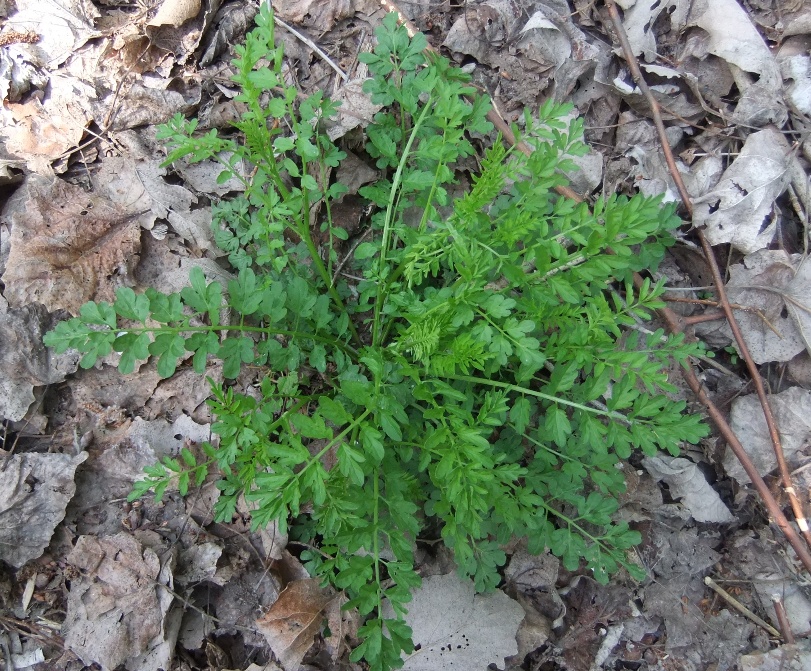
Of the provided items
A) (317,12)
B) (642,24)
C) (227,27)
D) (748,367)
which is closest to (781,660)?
(748,367)

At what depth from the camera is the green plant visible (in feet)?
7.00

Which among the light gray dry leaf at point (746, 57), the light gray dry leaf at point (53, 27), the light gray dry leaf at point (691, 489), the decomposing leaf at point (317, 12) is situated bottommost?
the light gray dry leaf at point (691, 489)

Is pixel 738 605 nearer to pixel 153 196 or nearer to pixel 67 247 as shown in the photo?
pixel 153 196

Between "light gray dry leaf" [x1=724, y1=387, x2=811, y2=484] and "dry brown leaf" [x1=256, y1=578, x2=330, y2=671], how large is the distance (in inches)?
90.5

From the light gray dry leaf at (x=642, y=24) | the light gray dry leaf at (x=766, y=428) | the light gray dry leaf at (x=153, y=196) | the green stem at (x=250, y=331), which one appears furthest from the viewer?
the light gray dry leaf at (x=642, y=24)

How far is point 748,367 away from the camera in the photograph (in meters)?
3.14

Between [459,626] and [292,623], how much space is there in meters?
0.79

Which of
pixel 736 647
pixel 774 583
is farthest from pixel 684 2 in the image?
pixel 736 647

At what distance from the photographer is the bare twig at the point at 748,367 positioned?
2.94m

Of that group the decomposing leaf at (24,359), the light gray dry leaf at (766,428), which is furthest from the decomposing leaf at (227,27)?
the light gray dry leaf at (766,428)

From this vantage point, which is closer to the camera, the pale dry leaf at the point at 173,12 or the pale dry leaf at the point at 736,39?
the pale dry leaf at the point at 173,12

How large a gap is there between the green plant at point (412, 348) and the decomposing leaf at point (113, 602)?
0.56 m

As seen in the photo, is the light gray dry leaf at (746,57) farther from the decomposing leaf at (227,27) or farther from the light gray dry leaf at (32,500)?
the light gray dry leaf at (32,500)

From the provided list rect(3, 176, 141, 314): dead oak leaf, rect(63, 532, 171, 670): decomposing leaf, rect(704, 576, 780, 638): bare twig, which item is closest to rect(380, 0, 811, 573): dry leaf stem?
rect(704, 576, 780, 638): bare twig
